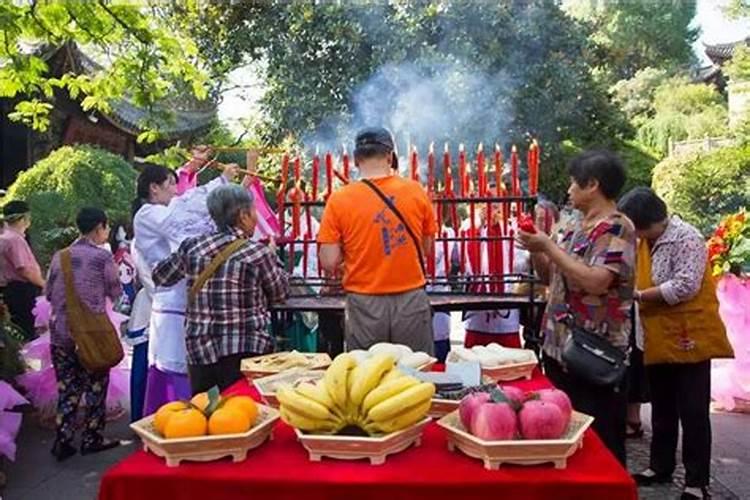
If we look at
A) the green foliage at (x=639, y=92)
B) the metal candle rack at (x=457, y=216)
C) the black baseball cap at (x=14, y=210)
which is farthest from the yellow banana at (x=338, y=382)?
the green foliage at (x=639, y=92)

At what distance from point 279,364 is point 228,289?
58 cm

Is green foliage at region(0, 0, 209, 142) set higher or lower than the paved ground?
higher

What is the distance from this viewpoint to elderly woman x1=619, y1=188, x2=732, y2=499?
3.86 metres

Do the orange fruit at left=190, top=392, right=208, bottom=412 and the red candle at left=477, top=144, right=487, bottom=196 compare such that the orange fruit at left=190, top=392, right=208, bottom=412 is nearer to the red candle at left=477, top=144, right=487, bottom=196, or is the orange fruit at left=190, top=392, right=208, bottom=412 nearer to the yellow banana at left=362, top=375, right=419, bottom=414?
the yellow banana at left=362, top=375, right=419, bottom=414

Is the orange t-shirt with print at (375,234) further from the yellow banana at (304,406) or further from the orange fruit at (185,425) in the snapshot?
the orange fruit at (185,425)

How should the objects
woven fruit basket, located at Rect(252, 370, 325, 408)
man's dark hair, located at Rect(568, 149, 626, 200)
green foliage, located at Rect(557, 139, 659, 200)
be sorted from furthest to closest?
green foliage, located at Rect(557, 139, 659, 200)
man's dark hair, located at Rect(568, 149, 626, 200)
woven fruit basket, located at Rect(252, 370, 325, 408)

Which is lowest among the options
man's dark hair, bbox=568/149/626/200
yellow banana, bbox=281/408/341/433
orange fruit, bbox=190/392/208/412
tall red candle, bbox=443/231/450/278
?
yellow banana, bbox=281/408/341/433

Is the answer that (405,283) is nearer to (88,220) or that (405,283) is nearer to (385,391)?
(385,391)

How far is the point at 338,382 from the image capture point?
2.20 m

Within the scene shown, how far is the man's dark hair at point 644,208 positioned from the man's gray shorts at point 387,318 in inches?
47.1

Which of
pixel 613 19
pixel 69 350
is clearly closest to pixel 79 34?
pixel 69 350

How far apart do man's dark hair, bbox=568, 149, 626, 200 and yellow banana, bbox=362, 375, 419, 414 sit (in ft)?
4.22

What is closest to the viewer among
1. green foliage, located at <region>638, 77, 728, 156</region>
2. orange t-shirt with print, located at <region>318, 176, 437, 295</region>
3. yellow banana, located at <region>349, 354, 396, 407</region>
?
yellow banana, located at <region>349, 354, 396, 407</region>

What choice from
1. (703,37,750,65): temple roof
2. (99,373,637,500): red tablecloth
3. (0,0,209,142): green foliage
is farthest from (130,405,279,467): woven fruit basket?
(703,37,750,65): temple roof
